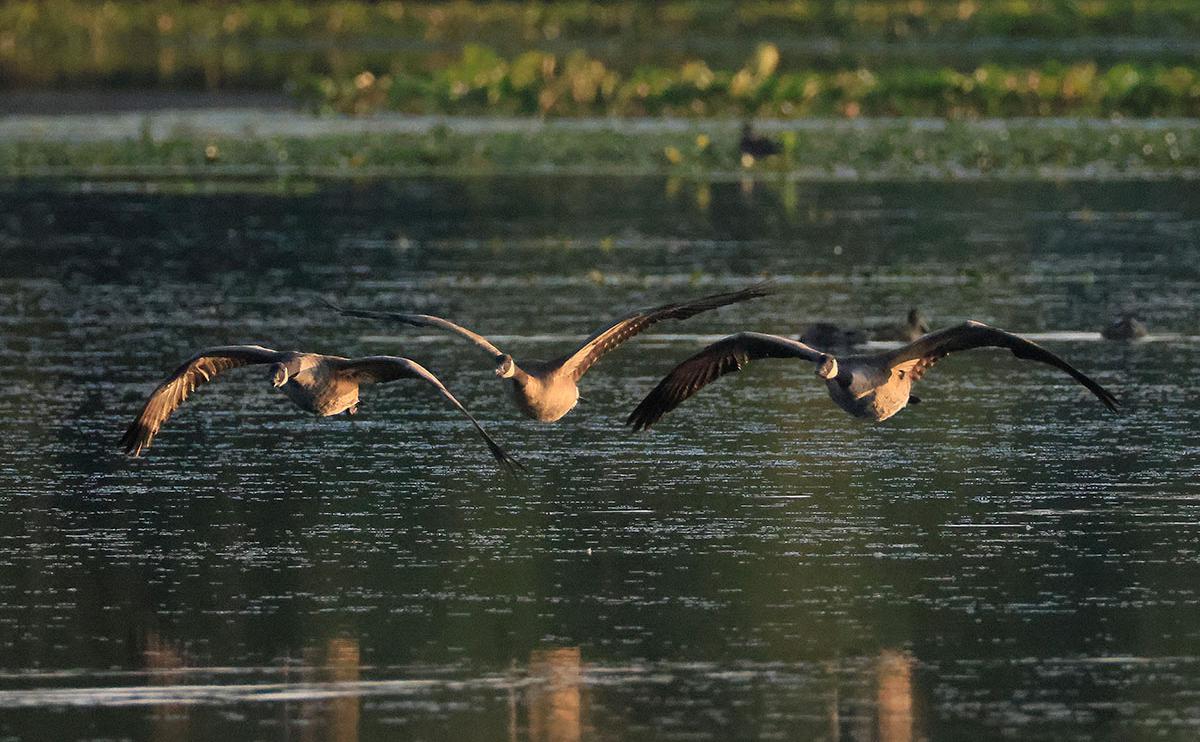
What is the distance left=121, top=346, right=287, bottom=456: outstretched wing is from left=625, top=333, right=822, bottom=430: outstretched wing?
77.7 inches

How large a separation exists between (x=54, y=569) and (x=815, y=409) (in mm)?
6703

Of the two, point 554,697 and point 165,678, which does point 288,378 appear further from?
point 554,697

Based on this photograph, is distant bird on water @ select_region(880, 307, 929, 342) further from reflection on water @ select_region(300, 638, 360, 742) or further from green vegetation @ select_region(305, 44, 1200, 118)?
green vegetation @ select_region(305, 44, 1200, 118)

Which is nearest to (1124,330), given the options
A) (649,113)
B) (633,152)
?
(633,152)

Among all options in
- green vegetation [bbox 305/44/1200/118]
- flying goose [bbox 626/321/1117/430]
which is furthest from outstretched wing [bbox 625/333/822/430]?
green vegetation [bbox 305/44/1200/118]

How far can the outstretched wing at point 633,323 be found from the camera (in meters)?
14.0

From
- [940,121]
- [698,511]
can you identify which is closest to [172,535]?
[698,511]

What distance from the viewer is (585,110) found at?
156 ft

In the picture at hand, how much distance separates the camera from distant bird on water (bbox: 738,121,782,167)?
38.9 m

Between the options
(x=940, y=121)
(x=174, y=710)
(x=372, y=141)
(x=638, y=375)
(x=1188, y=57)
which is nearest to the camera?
(x=174, y=710)

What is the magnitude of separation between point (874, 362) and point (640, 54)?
55.1 meters

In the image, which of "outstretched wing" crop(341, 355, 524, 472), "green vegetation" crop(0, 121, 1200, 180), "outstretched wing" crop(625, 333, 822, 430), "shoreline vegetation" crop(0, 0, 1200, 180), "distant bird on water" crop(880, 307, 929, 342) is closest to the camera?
"outstretched wing" crop(341, 355, 524, 472)

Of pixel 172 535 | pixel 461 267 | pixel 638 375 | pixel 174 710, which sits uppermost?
pixel 461 267

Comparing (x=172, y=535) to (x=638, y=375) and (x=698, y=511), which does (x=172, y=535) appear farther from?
(x=638, y=375)
